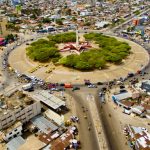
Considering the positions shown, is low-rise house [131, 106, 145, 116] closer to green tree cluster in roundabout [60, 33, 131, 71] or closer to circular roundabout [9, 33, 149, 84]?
circular roundabout [9, 33, 149, 84]

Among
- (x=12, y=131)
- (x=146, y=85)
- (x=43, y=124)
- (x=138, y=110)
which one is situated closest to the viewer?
(x=12, y=131)

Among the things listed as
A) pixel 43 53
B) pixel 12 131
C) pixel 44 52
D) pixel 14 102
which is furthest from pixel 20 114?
pixel 44 52

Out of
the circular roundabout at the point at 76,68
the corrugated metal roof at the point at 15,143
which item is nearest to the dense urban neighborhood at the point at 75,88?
the circular roundabout at the point at 76,68

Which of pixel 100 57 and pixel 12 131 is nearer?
pixel 12 131

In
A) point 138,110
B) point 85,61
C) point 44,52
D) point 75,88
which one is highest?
point 44,52

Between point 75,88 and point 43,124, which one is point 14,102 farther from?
point 75,88

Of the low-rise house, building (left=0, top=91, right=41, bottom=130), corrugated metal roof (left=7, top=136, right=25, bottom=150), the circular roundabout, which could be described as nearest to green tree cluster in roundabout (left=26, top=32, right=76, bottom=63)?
the circular roundabout
